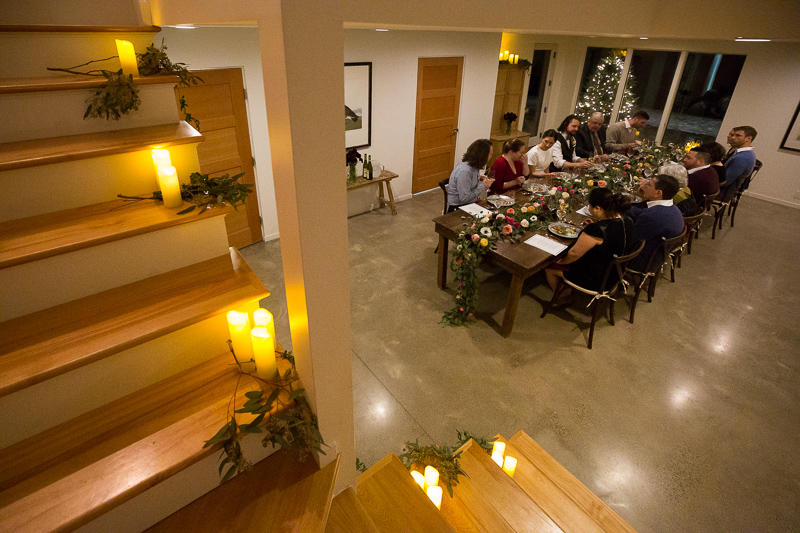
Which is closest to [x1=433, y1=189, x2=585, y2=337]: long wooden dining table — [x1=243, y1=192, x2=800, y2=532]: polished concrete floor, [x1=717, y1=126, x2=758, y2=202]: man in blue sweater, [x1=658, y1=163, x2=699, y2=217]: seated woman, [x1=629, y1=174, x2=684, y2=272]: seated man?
[x1=243, y1=192, x2=800, y2=532]: polished concrete floor

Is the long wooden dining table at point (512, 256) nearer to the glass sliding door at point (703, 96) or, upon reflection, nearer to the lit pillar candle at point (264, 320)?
the lit pillar candle at point (264, 320)

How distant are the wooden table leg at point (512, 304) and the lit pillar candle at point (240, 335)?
2319 millimetres

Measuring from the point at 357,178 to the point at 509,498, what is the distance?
14.1 ft

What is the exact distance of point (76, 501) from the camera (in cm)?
86

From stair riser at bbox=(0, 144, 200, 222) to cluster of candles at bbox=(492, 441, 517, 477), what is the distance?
201 cm

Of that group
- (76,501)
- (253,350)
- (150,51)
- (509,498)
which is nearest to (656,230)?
(509,498)

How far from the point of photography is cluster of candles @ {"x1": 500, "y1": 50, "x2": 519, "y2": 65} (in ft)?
22.8

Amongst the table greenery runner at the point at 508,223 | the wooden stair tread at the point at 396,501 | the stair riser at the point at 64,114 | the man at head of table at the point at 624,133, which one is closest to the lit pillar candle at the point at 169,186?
the stair riser at the point at 64,114

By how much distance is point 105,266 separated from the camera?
1173 millimetres

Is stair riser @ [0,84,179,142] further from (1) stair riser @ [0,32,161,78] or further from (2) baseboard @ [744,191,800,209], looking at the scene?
(2) baseboard @ [744,191,800,209]

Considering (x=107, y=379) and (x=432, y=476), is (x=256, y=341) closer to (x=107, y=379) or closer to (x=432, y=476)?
(x=107, y=379)

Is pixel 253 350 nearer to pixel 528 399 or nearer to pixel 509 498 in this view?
pixel 509 498

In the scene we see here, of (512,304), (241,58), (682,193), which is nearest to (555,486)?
(512,304)

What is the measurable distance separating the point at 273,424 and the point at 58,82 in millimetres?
1230
